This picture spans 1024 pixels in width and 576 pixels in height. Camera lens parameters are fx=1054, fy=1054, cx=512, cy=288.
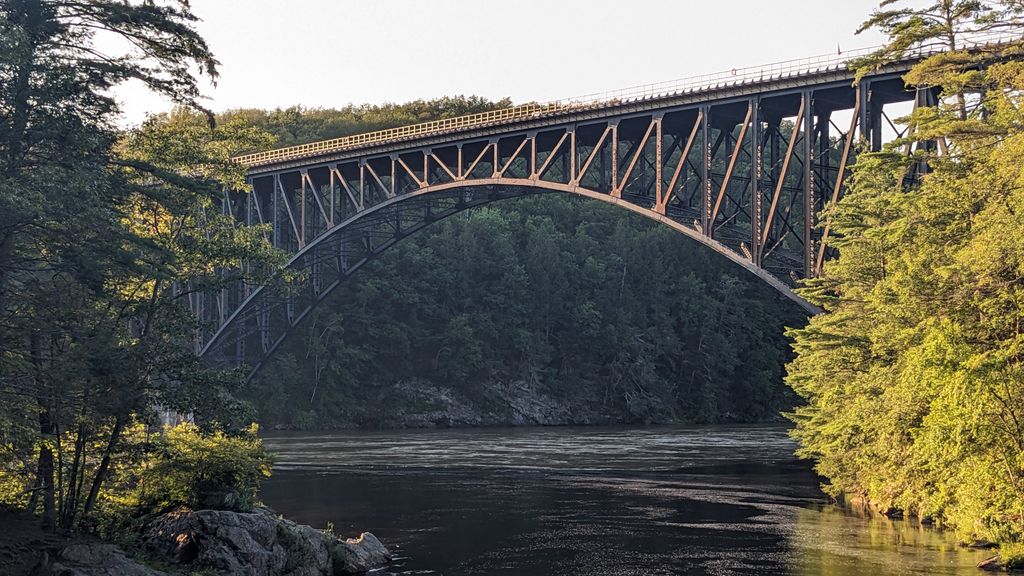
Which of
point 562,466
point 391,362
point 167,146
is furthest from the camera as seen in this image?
point 391,362

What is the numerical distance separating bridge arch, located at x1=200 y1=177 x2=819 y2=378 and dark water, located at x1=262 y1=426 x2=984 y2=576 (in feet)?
33.6

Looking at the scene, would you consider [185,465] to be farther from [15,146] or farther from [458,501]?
[458,501]

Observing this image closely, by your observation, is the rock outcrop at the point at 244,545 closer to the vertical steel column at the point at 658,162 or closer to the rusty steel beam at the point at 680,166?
the rusty steel beam at the point at 680,166

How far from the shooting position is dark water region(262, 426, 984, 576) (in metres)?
25.2

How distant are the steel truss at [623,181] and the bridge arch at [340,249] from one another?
0.39 ft

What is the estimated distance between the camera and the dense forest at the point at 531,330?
8925cm

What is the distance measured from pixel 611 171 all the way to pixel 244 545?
109ft

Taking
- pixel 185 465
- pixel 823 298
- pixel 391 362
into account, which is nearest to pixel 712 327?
pixel 391 362

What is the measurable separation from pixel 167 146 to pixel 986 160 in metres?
20.3

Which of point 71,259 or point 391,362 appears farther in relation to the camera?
point 391,362

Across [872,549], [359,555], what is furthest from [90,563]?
[872,549]

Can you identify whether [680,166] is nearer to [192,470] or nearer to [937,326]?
[937,326]

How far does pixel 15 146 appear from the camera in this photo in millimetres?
19062

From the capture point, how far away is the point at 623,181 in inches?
1864
